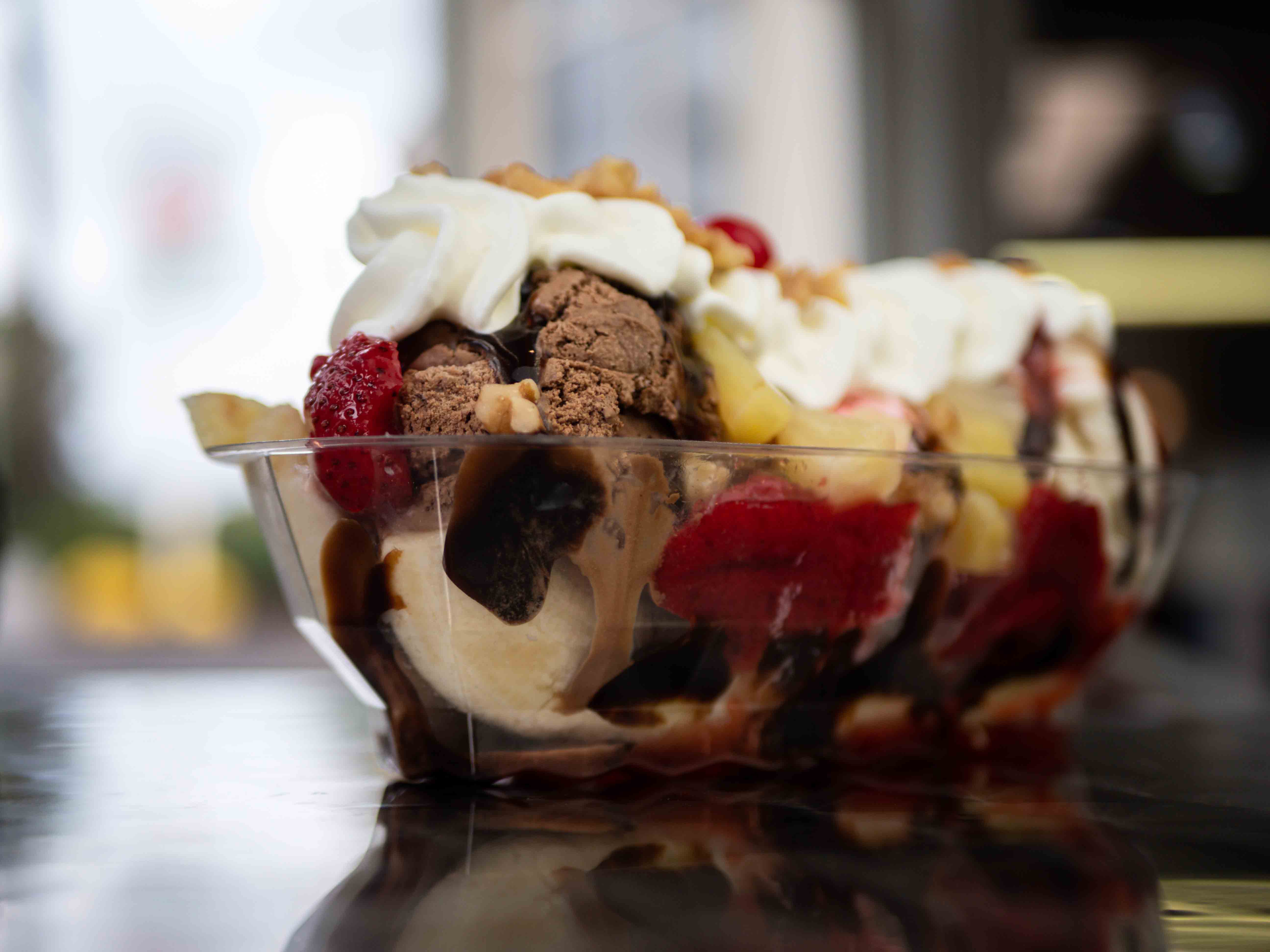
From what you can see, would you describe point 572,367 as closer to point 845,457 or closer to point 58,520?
point 845,457

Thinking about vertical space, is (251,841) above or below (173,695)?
above

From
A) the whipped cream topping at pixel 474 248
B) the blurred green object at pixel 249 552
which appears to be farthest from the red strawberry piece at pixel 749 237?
the blurred green object at pixel 249 552

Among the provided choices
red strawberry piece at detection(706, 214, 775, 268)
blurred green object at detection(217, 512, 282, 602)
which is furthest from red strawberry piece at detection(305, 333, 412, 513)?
blurred green object at detection(217, 512, 282, 602)

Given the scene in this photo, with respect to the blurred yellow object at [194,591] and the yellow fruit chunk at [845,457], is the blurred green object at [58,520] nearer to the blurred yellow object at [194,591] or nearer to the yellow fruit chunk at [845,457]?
the blurred yellow object at [194,591]

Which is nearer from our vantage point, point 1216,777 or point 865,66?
point 1216,777

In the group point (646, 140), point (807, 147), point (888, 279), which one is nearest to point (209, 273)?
point (646, 140)

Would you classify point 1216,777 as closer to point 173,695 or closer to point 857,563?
point 857,563
